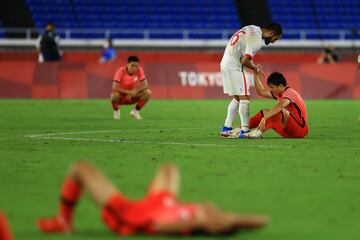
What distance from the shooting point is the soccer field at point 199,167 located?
26.9ft

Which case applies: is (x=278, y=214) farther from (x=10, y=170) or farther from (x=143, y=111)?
(x=143, y=111)

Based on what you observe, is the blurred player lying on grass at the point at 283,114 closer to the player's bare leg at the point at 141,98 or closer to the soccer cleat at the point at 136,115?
the soccer cleat at the point at 136,115

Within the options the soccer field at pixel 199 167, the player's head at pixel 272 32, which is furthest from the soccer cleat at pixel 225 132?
the player's head at pixel 272 32

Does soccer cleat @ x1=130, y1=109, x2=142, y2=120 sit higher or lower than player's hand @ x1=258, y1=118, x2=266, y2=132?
higher

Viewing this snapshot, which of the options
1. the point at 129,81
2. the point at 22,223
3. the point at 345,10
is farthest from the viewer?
the point at 345,10

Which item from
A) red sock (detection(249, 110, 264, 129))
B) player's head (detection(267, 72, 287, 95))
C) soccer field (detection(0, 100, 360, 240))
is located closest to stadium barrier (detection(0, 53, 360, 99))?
soccer field (detection(0, 100, 360, 240))

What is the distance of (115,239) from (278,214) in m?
1.82

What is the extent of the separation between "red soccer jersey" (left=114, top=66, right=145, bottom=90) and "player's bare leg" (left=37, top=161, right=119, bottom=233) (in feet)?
54.3

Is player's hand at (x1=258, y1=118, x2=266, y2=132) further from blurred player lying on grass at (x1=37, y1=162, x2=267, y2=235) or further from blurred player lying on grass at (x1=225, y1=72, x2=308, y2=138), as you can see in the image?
blurred player lying on grass at (x1=37, y1=162, x2=267, y2=235)

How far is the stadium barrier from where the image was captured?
32.1 metres

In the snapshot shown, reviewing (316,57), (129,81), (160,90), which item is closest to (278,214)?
(129,81)

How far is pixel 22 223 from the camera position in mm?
7844

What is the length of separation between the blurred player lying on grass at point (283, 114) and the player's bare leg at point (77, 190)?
388 inches

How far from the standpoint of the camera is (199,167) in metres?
12.1
